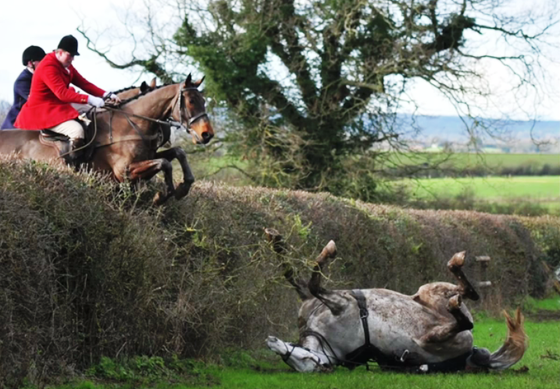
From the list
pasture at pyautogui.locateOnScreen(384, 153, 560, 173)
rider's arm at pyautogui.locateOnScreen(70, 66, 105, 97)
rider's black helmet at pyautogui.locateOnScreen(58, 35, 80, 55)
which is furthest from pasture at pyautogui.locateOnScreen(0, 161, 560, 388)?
pasture at pyautogui.locateOnScreen(384, 153, 560, 173)

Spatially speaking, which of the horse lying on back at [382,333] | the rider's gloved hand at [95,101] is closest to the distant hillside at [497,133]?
the rider's gloved hand at [95,101]

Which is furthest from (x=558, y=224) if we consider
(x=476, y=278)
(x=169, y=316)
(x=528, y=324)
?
(x=169, y=316)

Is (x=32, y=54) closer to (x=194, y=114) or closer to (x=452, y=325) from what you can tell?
(x=194, y=114)

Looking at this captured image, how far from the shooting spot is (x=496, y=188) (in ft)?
100.0

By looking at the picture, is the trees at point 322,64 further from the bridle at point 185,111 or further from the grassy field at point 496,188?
the bridle at point 185,111

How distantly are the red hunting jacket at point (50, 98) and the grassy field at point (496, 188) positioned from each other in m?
19.7

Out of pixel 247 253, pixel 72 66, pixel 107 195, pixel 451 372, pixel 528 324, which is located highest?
pixel 72 66

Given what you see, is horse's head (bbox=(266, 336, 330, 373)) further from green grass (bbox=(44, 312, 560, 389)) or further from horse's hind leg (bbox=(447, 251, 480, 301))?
horse's hind leg (bbox=(447, 251, 480, 301))

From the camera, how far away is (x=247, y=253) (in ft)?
38.0

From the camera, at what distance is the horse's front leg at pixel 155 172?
1061 cm

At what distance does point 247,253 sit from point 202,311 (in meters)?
1.43

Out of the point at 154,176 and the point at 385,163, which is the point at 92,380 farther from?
the point at 385,163

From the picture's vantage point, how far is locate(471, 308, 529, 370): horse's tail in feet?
32.8

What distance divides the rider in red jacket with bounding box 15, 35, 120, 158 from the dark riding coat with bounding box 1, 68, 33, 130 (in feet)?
3.39
